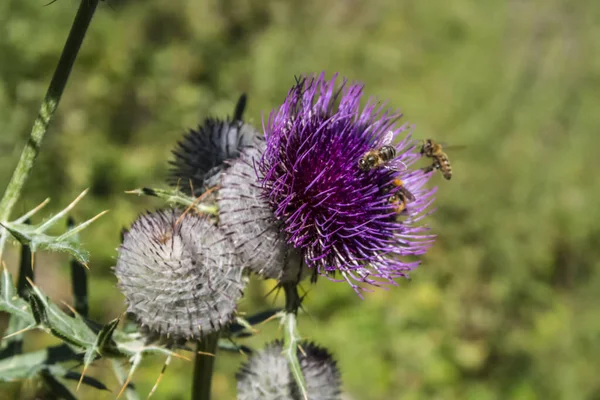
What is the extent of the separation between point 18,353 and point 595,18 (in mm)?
10923

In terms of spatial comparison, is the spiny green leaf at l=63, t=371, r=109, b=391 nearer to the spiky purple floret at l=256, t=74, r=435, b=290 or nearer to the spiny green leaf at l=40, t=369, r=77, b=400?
the spiny green leaf at l=40, t=369, r=77, b=400

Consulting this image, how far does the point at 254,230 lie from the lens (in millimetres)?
2793

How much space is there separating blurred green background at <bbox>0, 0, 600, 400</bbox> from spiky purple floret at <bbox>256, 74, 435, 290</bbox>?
133 inches

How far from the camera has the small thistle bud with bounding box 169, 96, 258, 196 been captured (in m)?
3.07

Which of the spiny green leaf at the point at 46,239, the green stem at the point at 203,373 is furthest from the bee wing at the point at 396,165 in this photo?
the spiny green leaf at the point at 46,239

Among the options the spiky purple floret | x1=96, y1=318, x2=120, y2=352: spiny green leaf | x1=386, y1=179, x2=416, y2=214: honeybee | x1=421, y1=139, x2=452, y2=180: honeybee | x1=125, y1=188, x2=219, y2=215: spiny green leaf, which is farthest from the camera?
x1=421, y1=139, x2=452, y2=180: honeybee

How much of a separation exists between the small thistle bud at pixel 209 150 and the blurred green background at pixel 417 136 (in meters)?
3.17

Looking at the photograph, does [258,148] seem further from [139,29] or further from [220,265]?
[139,29]

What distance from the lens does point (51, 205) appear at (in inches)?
252

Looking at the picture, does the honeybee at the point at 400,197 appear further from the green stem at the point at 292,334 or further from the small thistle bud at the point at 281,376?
the small thistle bud at the point at 281,376

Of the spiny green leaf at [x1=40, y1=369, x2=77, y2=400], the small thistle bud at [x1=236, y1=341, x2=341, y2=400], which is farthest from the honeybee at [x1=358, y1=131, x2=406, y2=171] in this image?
the spiny green leaf at [x1=40, y1=369, x2=77, y2=400]

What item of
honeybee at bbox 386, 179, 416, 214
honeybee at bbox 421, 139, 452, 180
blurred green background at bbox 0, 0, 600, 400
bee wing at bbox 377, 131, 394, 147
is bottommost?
honeybee at bbox 386, 179, 416, 214

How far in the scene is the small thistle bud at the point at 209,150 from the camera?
307 cm

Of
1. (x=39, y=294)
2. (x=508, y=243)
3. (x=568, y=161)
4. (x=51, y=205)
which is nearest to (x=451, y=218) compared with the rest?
(x=508, y=243)
